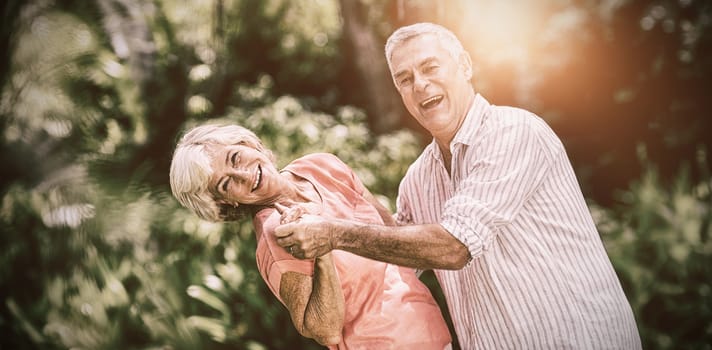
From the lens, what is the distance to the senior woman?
4.00 ft

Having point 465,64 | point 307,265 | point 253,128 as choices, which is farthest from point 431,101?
point 253,128

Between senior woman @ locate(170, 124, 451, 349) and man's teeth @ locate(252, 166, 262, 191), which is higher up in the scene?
man's teeth @ locate(252, 166, 262, 191)

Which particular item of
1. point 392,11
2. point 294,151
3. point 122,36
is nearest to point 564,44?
point 392,11

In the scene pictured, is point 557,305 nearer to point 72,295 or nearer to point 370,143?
point 370,143

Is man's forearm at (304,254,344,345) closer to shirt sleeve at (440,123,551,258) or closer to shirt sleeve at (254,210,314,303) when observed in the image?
shirt sleeve at (254,210,314,303)

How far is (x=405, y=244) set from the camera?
118cm

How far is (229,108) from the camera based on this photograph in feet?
11.1

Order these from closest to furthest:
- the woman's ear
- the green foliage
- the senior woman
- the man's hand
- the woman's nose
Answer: the man's hand
the senior woman
the woman's nose
the woman's ear
the green foliage

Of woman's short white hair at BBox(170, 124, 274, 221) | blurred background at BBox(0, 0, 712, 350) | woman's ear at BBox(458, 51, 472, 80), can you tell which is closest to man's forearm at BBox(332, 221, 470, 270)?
woman's short white hair at BBox(170, 124, 274, 221)

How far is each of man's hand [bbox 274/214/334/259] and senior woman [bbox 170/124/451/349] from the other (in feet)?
0.19

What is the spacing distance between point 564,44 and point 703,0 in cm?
76

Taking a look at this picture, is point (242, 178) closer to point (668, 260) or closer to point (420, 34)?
point (420, 34)

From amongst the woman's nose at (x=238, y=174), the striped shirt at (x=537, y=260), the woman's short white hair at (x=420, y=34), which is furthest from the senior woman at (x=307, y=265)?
the woman's short white hair at (x=420, y=34)

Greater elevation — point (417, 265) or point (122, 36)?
point (122, 36)
